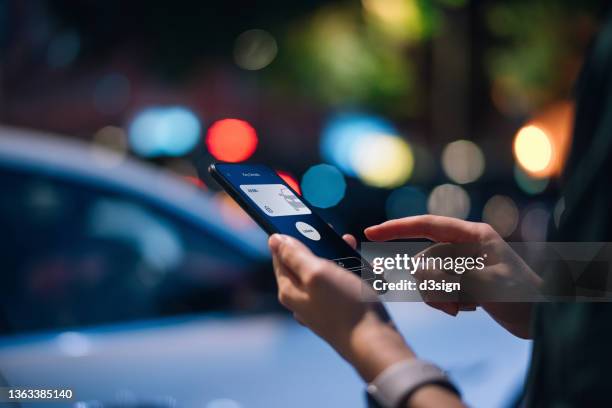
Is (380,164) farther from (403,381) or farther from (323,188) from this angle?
(403,381)

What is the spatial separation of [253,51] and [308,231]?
12826 mm

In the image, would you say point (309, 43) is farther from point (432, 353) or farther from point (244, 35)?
point (432, 353)

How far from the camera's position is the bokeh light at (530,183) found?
460 inches

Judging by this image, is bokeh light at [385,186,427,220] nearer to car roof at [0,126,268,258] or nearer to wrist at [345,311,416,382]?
car roof at [0,126,268,258]

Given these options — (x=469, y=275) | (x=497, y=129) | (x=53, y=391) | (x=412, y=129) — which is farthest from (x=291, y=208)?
(x=497, y=129)

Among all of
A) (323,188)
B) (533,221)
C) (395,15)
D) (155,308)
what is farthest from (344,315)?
(395,15)

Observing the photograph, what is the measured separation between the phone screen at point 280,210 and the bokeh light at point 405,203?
5122mm

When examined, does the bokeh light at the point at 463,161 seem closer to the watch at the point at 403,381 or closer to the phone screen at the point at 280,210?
Result: the phone screen at the point at 280,210

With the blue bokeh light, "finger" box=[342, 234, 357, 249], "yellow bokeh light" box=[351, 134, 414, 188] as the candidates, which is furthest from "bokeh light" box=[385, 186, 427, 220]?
"finger" box=[342, 234, 357, 249]

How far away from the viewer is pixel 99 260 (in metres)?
2.50

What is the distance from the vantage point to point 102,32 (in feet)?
41.3

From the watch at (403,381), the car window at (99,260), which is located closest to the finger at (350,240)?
the watch at (403,381)

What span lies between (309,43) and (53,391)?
1097 centimetres

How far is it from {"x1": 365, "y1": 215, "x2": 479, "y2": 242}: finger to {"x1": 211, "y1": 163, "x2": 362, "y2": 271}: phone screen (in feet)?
0.21
